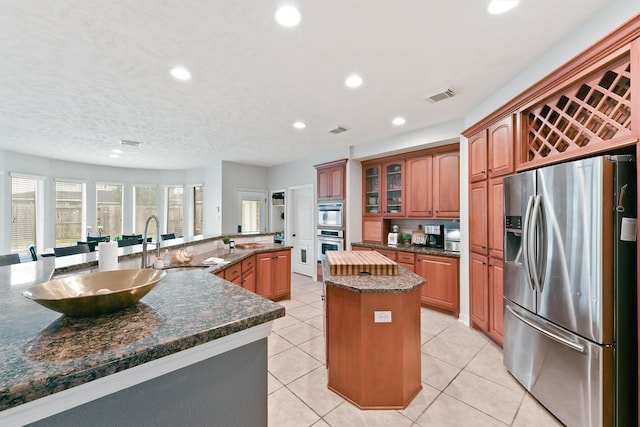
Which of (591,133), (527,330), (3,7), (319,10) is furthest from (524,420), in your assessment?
(3,7)

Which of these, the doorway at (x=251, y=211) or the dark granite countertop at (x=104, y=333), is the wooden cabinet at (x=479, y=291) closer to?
the dark granite countertop at (x=104, y=333)

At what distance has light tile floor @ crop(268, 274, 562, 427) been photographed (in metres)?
1.79

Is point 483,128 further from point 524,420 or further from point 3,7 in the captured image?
point 3,7

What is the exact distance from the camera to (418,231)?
174 inches

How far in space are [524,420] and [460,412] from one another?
0.40 m

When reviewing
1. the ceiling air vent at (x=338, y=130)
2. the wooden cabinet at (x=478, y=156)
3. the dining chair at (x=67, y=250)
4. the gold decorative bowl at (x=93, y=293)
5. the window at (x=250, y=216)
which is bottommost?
the dining chair at (x=67, y=250)

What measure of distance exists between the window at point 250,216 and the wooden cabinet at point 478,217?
15.8ft

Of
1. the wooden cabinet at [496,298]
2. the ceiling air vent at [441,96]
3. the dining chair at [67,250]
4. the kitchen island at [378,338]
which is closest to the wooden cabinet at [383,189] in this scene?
the ceiling air vent at [441,96]

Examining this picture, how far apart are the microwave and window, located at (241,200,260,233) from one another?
199cm

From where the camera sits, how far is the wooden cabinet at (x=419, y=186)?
4.10 meters

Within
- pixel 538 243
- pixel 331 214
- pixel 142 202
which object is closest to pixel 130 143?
pixel 142 202

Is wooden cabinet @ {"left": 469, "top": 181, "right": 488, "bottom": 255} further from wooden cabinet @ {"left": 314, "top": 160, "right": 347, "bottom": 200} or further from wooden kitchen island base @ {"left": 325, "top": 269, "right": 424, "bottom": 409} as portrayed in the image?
wooden cabinet @ {"left": 314, "top": 160, "right": 347, "bottom": 200}

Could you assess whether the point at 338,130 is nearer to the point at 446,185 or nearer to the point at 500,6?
the point at 446,185

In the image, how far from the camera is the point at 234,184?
6145 mm
